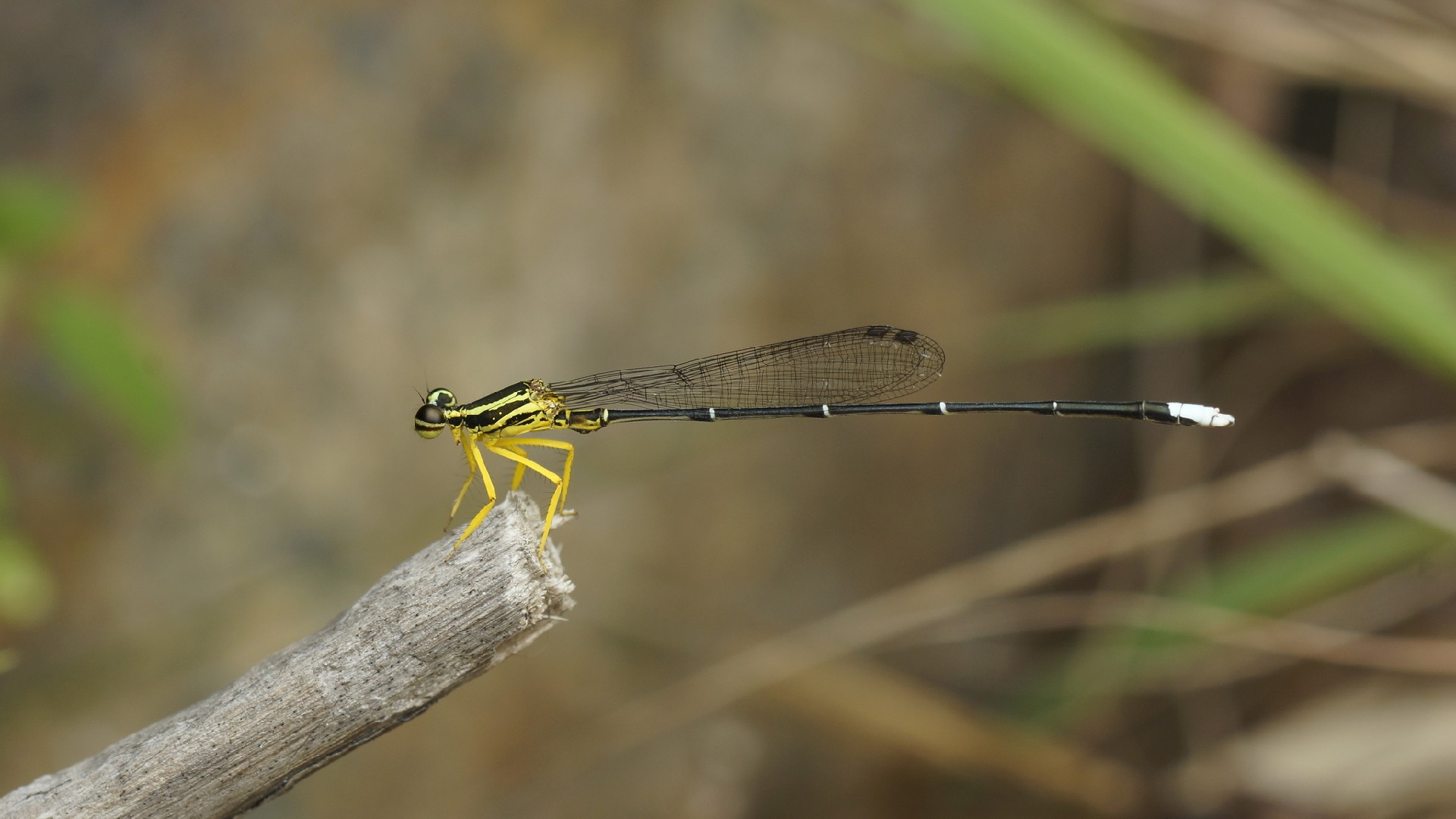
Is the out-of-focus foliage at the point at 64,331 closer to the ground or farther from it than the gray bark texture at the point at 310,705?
farther from it

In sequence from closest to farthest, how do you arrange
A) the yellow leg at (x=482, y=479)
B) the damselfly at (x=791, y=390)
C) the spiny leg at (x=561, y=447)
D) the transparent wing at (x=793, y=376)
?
the yellow leg at (x=482, y=479) → the spiny leg at (x=561, y=447) → the damselfly at (x=791, y=390) → the transparent wing at (x=793, y=376)

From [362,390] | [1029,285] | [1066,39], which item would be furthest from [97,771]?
[1029,285]

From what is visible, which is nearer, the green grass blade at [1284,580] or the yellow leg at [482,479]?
the yellow leg at [482,479]

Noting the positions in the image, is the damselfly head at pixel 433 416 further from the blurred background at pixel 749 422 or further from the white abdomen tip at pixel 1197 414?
the white abdomen tip at pixel 1197 414

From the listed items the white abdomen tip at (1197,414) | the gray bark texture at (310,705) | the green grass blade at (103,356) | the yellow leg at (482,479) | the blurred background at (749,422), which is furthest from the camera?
the blurred background at (749,422)

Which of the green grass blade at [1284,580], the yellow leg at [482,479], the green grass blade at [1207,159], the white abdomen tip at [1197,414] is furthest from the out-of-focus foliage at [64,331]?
the green grass blade at [1284,580]

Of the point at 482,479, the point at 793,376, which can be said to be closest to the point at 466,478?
the point at 482,479

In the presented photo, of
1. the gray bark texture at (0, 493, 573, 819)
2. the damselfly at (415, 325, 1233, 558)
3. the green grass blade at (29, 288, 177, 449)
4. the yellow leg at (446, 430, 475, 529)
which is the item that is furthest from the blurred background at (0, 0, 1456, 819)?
the gray bark texture at (0, 493, 573, 819)

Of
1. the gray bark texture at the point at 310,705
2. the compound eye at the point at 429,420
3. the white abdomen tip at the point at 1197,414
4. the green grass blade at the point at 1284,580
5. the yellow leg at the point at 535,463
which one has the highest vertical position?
the compound eye at the point at 429,420
